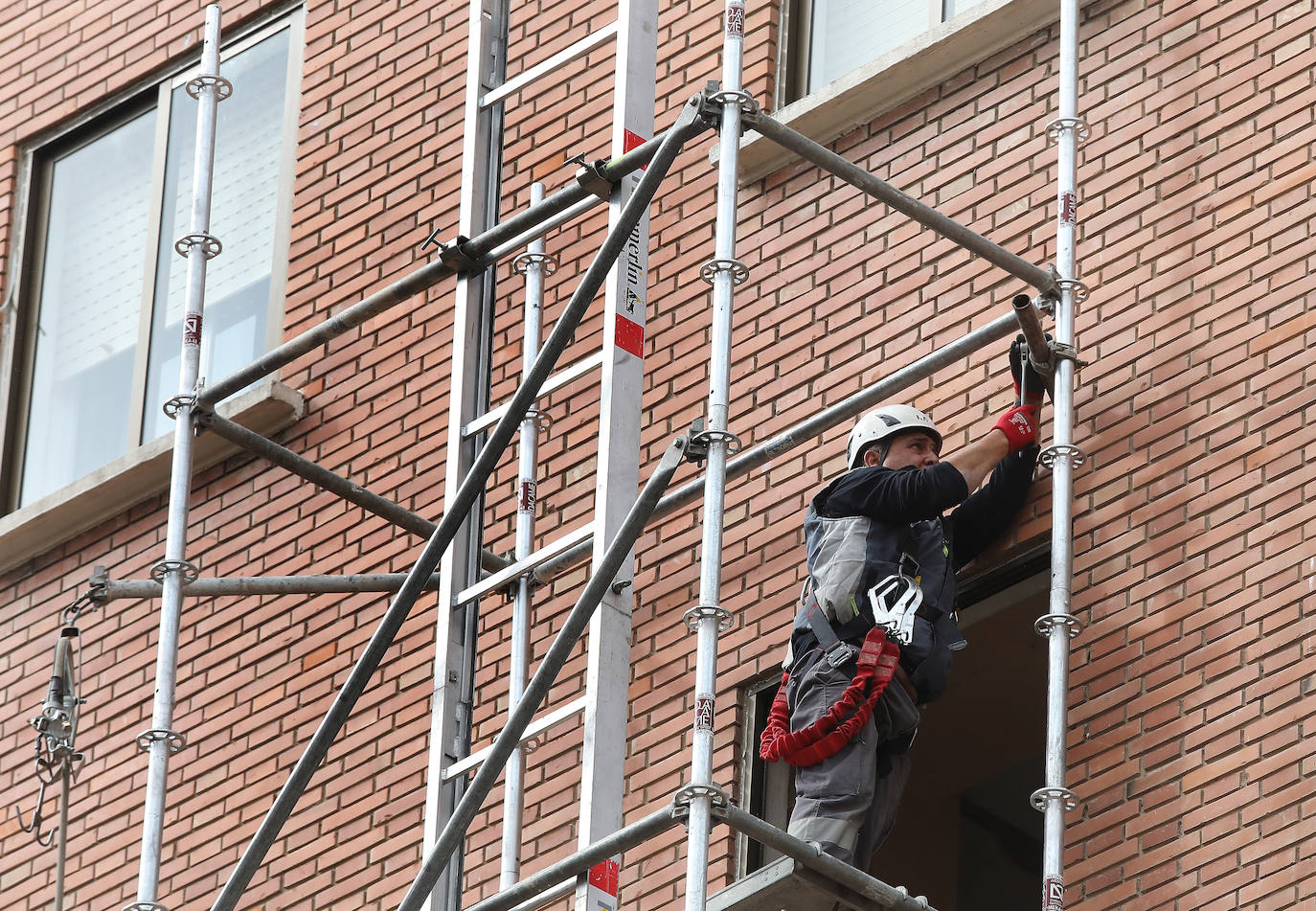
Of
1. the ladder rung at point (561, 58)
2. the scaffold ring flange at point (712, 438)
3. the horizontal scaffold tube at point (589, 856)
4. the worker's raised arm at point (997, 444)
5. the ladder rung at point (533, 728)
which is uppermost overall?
the ladder rung at point (561, 58)

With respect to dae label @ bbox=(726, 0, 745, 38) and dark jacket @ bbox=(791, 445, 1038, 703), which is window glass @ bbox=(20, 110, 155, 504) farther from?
dae label @ bbox=(726, 0, 745, 38)

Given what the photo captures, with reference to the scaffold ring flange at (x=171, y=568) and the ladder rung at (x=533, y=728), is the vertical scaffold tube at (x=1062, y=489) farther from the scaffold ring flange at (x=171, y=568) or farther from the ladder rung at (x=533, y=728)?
the scaffold ring flange at (x=171, y=568)

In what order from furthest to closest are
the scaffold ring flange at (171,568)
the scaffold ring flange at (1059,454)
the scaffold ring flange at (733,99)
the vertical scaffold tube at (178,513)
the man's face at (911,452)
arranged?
the scaffold ring flange at (171,568) → the man's face at (911,452) → the vertical scaffold tube at (178,513) → the scaffold ring flange at (1059,454) → the scaffold ring flange at (733,99)

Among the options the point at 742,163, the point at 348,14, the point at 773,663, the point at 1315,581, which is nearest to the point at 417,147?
the point at 348,14

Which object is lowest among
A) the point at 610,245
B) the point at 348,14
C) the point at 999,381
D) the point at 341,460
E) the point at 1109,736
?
the point at 1109,736

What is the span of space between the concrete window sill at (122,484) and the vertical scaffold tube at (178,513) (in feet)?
5.44

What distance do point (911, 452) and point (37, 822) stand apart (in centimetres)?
387

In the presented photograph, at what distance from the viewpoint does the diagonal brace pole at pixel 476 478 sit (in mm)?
8875

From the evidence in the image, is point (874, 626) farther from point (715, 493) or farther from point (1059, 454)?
point (715, 493)

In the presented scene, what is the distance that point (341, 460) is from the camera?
12.5m

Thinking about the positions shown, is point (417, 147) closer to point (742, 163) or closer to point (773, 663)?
point (742, 163)

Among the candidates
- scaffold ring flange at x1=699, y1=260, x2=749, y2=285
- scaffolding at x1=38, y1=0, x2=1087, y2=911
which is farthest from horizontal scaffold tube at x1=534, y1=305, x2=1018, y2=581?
scaffold ring flange at x1=699, y1=260, x2=749, y2=285

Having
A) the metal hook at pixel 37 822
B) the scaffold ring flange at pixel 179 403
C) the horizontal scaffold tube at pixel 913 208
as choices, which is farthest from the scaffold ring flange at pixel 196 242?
the horizontal scaffold tube at pixel 913 208

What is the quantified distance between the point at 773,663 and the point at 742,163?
2025mm
